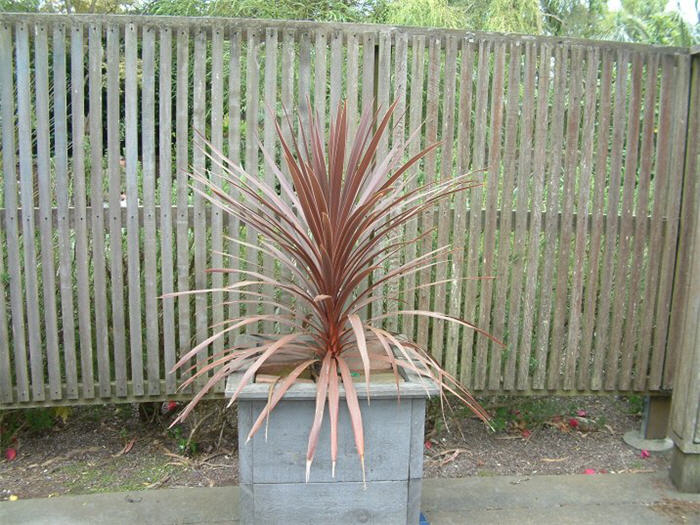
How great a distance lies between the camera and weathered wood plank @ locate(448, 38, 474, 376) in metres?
3.15

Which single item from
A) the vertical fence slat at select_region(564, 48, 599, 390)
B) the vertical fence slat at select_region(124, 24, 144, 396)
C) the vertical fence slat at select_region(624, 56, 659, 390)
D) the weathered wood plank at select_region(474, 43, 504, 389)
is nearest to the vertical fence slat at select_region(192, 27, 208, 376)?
the vertical fence slat at select_region(124, 24, 144, 396)

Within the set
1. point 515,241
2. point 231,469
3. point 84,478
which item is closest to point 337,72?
point 515,241

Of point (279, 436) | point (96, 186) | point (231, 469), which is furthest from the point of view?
point (231, 469)

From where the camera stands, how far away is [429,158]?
10.4ft

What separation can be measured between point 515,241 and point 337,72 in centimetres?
118

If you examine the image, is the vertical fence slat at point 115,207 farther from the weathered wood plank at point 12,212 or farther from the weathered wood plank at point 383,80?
the weathered wood plank at point 383,80

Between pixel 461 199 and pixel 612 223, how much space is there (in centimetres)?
79

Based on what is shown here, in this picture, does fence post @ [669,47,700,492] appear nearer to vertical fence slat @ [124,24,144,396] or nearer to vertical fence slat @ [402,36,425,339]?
vertical fence slat @ [402,36,425,339]

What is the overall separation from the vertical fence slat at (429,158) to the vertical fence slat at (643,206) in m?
1.04

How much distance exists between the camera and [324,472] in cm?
244

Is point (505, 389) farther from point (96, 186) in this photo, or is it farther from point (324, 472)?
point (96, 186)

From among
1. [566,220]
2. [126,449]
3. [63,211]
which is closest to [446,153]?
[566,220]

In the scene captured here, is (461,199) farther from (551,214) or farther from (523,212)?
(551,214)

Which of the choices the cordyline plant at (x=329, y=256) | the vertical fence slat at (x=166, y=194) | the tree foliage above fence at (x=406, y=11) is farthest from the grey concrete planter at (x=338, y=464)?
the tree foliage above fence at (x=406, y=11)
